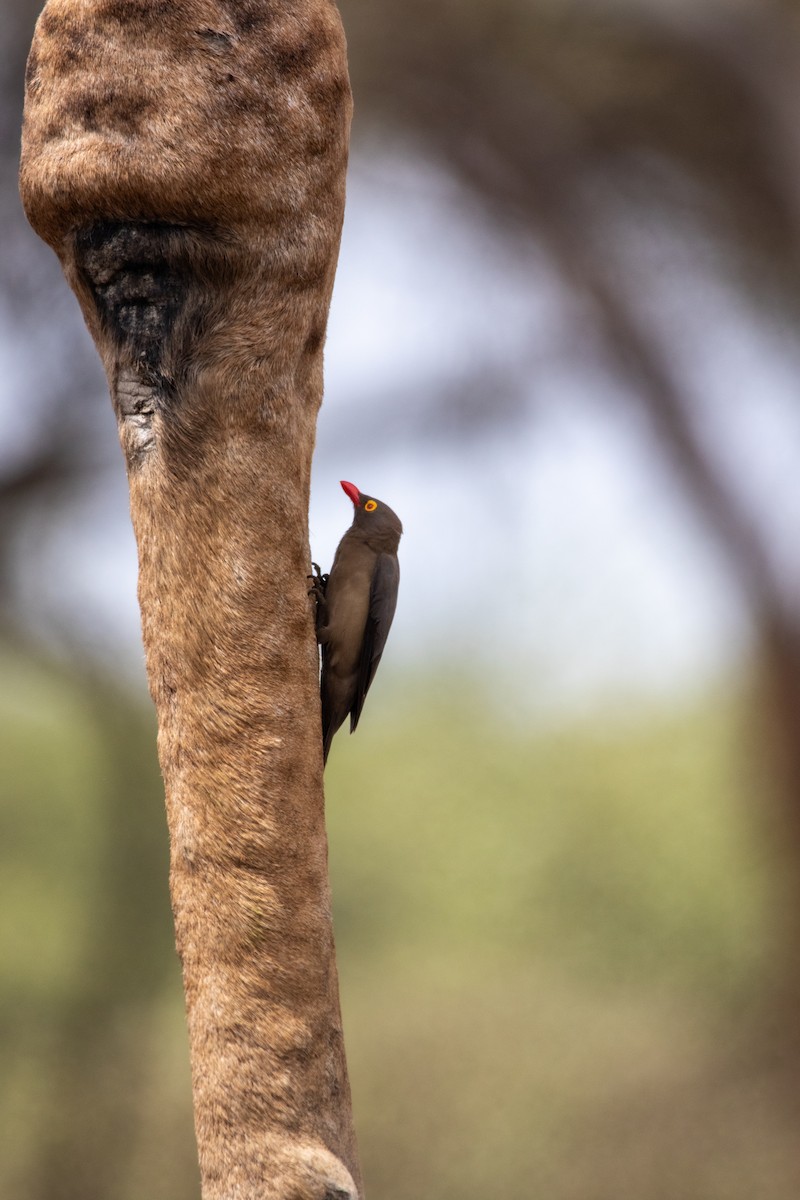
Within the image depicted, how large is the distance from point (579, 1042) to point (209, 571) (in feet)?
7.01

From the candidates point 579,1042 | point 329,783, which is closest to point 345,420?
point 329,783

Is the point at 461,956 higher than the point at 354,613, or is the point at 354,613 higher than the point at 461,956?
the point at 354,613

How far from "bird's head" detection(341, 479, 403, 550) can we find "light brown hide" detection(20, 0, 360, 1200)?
439mm

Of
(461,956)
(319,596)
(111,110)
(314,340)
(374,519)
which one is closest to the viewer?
(111,110)

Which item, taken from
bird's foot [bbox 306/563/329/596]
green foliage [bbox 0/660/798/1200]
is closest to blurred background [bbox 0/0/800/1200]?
green foliage [bbox 0/660/798/1200]

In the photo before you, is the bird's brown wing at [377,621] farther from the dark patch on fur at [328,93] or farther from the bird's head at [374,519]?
the dark patch on fur at [328,93]

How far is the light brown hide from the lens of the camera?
44.1 inches

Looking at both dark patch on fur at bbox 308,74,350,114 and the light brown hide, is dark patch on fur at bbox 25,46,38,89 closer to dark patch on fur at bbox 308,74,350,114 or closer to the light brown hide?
the light brown hide

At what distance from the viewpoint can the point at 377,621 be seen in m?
1.52

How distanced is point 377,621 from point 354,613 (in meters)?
0.03

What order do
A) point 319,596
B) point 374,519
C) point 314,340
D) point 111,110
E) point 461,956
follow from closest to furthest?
point 111,110 → point 314,340 → point 319,596 → point 374,519 → point 461,956

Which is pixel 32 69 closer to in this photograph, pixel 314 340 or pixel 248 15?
pixel 248 15

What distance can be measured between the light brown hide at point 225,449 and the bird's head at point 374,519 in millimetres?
439

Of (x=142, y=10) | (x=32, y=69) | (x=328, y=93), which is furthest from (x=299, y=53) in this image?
(x=32, y=69)
